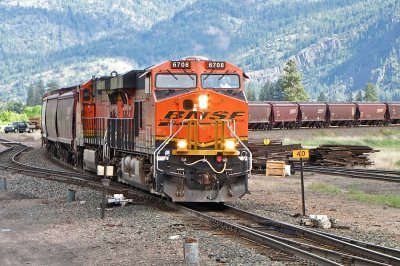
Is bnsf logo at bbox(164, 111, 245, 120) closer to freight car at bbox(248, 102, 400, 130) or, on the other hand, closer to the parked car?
freight car at bbox(248, 102, 400, 130)

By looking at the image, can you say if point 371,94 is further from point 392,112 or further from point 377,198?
point 377,198

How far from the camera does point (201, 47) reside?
4434 cm

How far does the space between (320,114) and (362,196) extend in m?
52.5

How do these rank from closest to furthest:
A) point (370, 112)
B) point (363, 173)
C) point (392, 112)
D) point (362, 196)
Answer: point (362, 196), point (363, 173), point (370, 112), point (392, 112)

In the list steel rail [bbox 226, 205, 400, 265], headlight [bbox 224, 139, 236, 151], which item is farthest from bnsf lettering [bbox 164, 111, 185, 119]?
steel rail [bbox 226, 205, 400, 265]

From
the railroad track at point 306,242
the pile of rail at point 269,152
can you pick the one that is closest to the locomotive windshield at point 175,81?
the railroad track at point 306,242

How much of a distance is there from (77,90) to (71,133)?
9.82 feet

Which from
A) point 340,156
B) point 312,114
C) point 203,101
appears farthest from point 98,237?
point 312,114

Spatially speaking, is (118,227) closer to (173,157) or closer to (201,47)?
(173,157)

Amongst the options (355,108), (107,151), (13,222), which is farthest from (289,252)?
(355,108)

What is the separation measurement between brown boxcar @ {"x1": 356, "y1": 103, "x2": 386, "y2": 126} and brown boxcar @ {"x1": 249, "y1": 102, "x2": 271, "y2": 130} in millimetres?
13393

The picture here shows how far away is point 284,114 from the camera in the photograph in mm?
71188

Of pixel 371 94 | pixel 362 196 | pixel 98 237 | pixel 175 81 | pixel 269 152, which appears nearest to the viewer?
pixel 98 237

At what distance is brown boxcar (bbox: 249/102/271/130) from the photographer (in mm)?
67625
